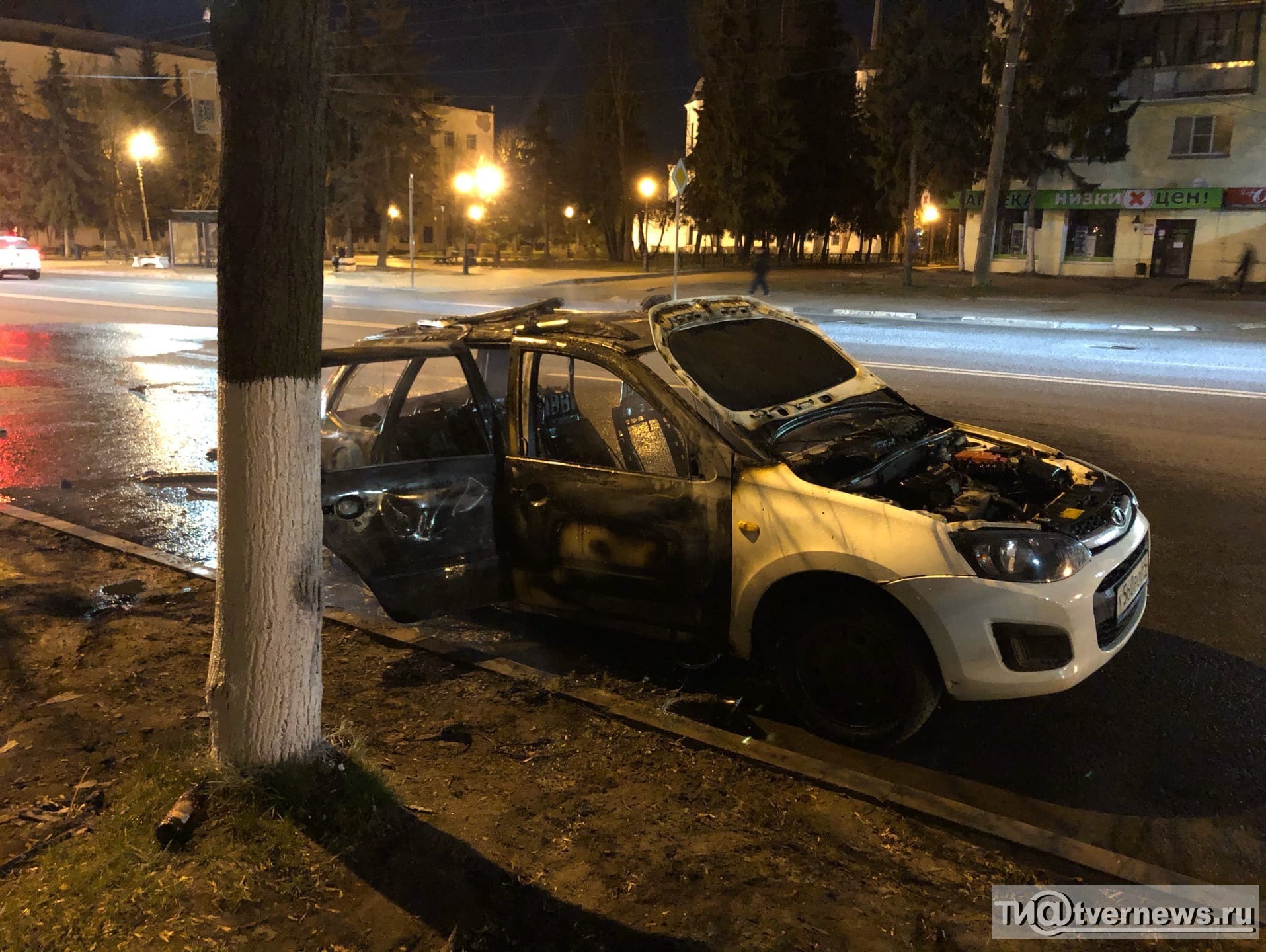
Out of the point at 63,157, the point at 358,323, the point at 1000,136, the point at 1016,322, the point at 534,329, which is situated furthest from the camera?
the point at 63,157

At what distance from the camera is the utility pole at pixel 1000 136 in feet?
79.7

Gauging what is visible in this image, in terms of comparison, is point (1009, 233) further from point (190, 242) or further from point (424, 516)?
point (424, 516)

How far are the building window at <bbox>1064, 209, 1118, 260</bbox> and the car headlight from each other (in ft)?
133

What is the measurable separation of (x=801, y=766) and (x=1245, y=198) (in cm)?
Answer: 4003

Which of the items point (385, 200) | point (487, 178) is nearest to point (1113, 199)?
point (487, 178)

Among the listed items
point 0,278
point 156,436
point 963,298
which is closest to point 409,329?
point 156,436

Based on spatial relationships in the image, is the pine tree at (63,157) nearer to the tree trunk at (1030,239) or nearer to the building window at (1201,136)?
the tree trunk at (1030,239)

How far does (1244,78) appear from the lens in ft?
112

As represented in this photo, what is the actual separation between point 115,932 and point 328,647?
2033 millimetres

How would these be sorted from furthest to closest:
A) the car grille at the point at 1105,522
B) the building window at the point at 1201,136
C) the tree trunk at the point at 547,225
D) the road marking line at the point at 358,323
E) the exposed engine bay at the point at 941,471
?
the tree trunk at the point at 547,225, the building window at the point at 1201,136, the road marking line at the point at 358,323, the exposed engine bay at the point at 941,471, the car grille at the point at 1105,522

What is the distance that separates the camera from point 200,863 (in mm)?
3008

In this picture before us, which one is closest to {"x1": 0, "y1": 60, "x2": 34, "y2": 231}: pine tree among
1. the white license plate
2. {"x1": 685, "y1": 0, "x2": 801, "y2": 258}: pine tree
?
{"x1": 685, "y1": 0, "x2": 801, "y2": 258}: pine tree

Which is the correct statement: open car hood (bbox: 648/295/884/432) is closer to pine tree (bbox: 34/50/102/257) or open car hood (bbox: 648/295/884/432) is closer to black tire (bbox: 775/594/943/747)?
black tire (bbox: 775/594/943/747)

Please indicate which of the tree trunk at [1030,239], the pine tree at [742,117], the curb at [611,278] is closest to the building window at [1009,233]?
the tree trunk at [1030,239]
